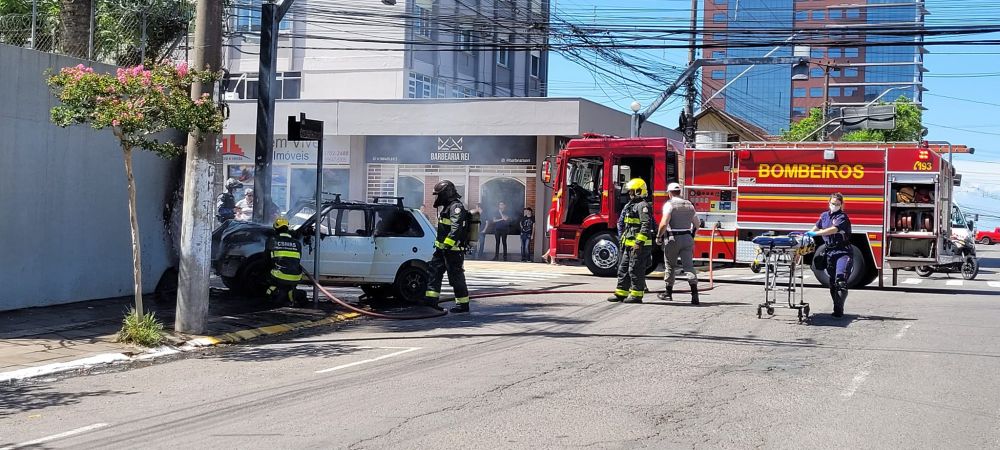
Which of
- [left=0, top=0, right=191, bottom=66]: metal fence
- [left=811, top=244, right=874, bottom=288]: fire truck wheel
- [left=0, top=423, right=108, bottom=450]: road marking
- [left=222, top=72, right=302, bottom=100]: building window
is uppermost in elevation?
[left=222, top=72, right=302, bottom=100]: building window

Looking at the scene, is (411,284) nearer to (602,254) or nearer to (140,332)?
(140,332)

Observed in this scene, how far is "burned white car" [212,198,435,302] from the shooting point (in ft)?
45.2

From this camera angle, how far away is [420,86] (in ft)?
120

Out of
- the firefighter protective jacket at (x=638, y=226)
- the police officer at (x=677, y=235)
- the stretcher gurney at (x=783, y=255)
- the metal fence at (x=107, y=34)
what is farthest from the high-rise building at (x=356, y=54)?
the stretcher gurney at (x=783, y=255)

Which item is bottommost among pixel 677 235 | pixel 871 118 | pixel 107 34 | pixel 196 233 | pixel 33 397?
pixel 33 397

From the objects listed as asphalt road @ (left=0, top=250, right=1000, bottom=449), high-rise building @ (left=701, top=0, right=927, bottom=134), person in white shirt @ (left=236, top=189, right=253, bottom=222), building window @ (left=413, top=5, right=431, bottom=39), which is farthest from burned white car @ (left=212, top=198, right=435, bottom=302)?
high-rise building @ (left=701, top=0, right=927, bottom=134)

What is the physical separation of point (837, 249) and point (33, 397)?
9.72 metres

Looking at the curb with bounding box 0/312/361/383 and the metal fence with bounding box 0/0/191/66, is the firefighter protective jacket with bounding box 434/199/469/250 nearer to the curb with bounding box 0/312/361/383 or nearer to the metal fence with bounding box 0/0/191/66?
the curb with bounding box 0/312/361/383

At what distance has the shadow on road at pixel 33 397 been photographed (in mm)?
7306

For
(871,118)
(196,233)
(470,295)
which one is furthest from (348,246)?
(871,118)

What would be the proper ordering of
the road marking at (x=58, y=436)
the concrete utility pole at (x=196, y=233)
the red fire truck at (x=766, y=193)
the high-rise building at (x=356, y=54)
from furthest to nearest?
the high-rise building at (x=356, y=54)
the red fire truck at (x=766, y=193)
the concrete utility pole at (x=196, y=233)
the road marking at (x=58, y=436)

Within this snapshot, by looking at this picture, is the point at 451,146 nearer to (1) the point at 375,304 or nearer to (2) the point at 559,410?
(1) the point at 375,304

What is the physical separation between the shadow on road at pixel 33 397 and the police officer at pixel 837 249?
8.92 meters

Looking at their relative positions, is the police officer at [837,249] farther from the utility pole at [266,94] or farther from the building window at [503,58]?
the building window at [503,58]
